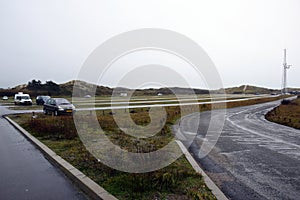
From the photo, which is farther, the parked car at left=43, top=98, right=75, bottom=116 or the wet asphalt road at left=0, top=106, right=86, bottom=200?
the parked car at left=43, top=98, right=75, bottom=116

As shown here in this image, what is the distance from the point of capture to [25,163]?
21.7ft

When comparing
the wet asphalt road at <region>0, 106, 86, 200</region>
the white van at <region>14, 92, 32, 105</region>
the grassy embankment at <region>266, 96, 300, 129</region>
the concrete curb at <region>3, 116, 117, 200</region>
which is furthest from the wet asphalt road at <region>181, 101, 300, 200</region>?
the white van at <region>14, 92, 32, 105</region>

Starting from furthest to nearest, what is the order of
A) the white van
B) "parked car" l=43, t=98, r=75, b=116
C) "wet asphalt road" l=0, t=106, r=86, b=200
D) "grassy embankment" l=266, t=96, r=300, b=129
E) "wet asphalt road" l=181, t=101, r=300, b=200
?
the white van
"parked car" l=43, t=98, r=75, b=116
"grassy embankment" l=266, t=96, r=300, b=129
"wet asphalt road" l=181, t=101, r=300, b=200
"wet asphalt road" l=0, t=106, r=86, b=200

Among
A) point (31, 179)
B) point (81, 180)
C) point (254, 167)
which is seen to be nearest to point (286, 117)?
point (254, 167)

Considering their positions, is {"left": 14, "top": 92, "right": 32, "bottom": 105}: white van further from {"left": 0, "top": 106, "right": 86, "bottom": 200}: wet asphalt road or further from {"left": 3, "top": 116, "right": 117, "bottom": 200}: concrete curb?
{"left": 3, "top": 116, "right": 117, "bottom": 200}: concrete curb

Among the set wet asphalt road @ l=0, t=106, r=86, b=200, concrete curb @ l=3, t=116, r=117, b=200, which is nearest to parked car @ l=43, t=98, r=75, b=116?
wet asphalt road @ l=0, t=106, r=86, b=200

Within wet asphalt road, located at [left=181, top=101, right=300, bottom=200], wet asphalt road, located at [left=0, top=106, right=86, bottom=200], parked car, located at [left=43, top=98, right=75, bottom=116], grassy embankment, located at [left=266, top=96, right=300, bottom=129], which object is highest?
parked car, located at [left=43, top=98, right=75, bottom=116]

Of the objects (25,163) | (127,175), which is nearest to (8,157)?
(25,163)

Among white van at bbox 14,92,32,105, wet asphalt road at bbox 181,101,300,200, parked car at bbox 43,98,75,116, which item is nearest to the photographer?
wet asphalt road at bbox 181,101,300,200

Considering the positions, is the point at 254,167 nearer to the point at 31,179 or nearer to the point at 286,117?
the point at 31,179

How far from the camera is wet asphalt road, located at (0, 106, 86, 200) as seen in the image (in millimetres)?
4531

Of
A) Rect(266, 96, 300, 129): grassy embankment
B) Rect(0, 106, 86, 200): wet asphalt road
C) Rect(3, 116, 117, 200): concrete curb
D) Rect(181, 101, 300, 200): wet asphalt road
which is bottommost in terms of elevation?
Rect(266, 96, 300, 129): grassy embankment

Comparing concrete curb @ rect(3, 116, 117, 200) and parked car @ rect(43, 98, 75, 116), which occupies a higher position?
parked car @ rect(43, 98, 75, 116)

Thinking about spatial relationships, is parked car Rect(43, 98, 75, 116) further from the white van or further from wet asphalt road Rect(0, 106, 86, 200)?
the white van
